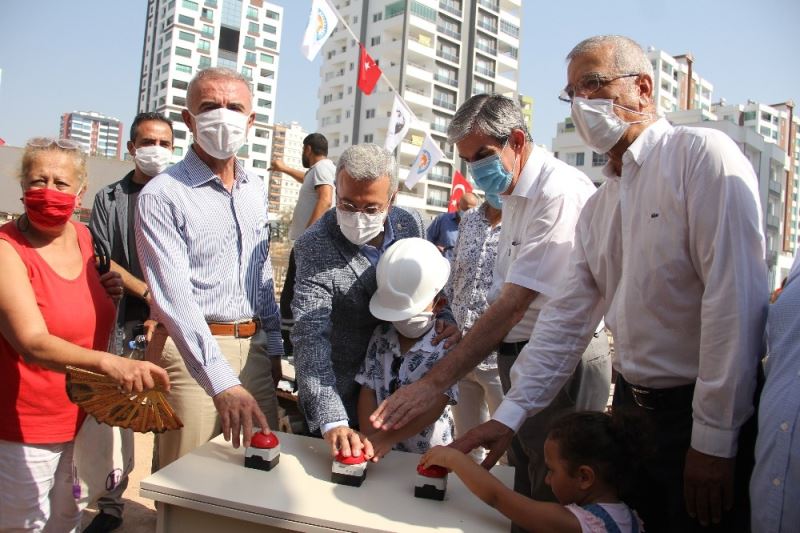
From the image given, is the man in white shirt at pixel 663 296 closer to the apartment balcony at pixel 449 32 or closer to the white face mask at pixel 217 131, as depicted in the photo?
the white face mask at pixel 217 131

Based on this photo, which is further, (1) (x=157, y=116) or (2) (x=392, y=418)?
(1) (x=157, y=116)

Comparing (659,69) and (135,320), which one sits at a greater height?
(659,69)

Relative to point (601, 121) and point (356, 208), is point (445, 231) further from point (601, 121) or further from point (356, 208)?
point (601, 121)

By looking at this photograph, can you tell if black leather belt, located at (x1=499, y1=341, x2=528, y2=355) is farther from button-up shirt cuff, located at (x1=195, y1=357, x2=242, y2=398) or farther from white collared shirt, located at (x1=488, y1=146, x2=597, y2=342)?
button-up shirt cuff, located at (x1=195, y1=357, x2=242, y2=398)

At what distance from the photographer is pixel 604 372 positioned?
7.75 ft

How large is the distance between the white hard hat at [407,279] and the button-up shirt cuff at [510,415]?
1.33ft

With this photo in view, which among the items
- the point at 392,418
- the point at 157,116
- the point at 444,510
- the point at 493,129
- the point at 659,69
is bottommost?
the point at 444,510

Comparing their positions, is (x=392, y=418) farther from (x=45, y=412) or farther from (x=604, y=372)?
(x=45, y=412)

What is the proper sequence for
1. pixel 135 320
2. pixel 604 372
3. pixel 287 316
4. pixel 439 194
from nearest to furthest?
pixel 604 372 → pixel 135 320 → pixel 287 316 → pixel 439 194

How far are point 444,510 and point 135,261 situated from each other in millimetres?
2333

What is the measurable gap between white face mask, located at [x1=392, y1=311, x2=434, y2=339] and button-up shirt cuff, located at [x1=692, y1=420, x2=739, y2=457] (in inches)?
32.8

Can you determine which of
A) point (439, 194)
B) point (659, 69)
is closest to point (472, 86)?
point (439, 194)

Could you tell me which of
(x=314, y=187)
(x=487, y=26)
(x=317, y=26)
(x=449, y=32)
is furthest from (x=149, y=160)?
(x=487, y=26)

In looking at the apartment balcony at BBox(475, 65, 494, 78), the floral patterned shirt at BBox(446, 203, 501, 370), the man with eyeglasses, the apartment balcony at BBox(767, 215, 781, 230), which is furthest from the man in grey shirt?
the apartment balcony at BBox(767, 215, 781, 230)
